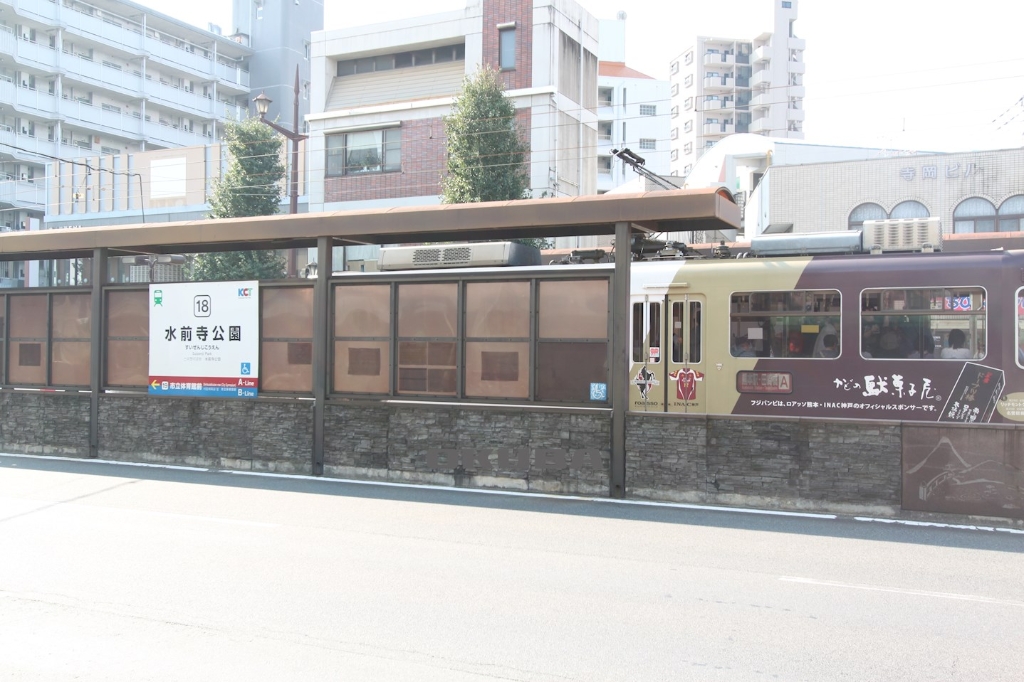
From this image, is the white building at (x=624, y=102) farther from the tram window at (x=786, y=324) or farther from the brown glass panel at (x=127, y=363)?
the tram window at (x=786, y=324)

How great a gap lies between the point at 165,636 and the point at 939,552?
7.27 metres

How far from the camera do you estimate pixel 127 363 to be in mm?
15555

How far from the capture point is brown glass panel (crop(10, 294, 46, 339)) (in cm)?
1647

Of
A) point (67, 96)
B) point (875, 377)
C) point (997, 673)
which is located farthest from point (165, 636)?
point (67, 96)

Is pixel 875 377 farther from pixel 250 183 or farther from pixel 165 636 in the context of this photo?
pixel 250 183

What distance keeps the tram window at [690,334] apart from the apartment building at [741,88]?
6813 cm

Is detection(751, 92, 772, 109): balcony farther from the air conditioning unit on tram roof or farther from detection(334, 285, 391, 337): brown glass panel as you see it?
detection(334, 285, 391, 337): brown glass panel

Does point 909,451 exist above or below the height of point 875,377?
below

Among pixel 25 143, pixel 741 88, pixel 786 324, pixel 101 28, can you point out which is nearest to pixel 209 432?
pixel 786 324

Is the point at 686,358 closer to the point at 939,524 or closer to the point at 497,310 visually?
the point at 497,310

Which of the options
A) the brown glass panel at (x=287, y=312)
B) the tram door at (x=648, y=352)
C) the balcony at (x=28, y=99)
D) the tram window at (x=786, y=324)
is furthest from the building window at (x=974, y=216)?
the balcony at (x=28, y=99)

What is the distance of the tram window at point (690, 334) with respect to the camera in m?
13.1

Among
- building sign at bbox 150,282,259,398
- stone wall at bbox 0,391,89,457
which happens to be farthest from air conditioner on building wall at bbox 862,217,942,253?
stone wall at bbox 0,391,89,457

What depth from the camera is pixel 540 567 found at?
7.80 metres
